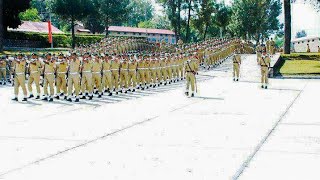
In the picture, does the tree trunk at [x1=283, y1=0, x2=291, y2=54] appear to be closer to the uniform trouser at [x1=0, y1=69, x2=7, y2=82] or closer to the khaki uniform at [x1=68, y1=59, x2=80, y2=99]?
the uniform trouser at [x1=0, y1=69, x2=7, y2=82]

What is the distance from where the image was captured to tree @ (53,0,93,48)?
5331cm

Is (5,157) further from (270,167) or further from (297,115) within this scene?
(297,115)

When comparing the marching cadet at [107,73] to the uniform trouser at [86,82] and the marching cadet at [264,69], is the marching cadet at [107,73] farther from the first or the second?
the marching cadet at [264,69]

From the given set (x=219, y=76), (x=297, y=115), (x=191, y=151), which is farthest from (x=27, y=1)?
(x=191, y=151)

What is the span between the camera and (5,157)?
8734 mm

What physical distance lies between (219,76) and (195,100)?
41.0 feet

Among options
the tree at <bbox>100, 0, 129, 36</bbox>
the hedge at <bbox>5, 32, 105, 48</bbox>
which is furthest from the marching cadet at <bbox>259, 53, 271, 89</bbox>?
the tree at <bbox>100, 0, 129, 36</bbox>

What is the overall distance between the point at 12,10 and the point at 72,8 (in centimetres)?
951

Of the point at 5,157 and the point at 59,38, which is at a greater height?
the point at 59,38

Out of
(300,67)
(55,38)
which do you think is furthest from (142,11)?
(300,67)

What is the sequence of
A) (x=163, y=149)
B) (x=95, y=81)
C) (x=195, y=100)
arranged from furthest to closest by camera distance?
(x=95, y=81) → (x=195, y=100) → (x=163, y=149)

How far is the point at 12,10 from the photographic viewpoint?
1783 inches

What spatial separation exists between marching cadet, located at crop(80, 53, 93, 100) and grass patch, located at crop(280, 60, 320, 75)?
15240 millimetres

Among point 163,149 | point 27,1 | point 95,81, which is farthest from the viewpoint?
point 27,1
